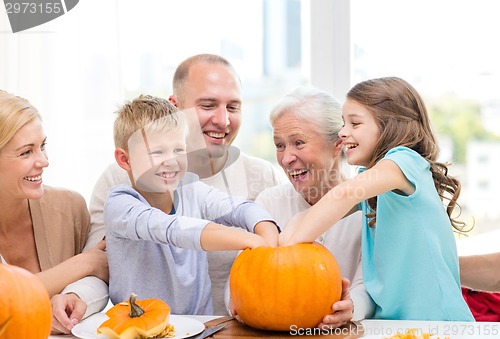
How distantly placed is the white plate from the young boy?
17 cm

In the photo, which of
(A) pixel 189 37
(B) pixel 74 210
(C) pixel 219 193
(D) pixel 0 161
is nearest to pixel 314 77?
(A) pixel 189 37

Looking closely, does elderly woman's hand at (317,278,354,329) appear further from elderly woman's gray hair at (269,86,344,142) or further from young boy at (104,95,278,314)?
elderly woman's gray hair at (269,86,344,142)

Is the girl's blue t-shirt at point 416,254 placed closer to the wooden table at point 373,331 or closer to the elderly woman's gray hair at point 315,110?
the wooden table at point 373,331

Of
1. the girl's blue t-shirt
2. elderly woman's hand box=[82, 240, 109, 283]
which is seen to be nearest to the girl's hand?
the girl's blue t-shirt

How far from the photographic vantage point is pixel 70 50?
7.35 ft

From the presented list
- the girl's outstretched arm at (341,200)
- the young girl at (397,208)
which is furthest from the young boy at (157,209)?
the young girl at (397,208)

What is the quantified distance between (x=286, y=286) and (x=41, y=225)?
2.42ft

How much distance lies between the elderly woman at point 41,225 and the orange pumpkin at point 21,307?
0.25m

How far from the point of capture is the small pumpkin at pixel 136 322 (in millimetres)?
1154

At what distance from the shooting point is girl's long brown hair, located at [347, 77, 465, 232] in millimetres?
1511

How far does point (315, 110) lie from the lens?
1.71 meters

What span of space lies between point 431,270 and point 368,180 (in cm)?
25

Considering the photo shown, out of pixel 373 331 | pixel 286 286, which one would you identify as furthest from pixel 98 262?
pixel 373 331

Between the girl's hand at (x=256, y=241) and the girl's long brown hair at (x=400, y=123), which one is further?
the girl's long brown hair at (x=400, y=123)
